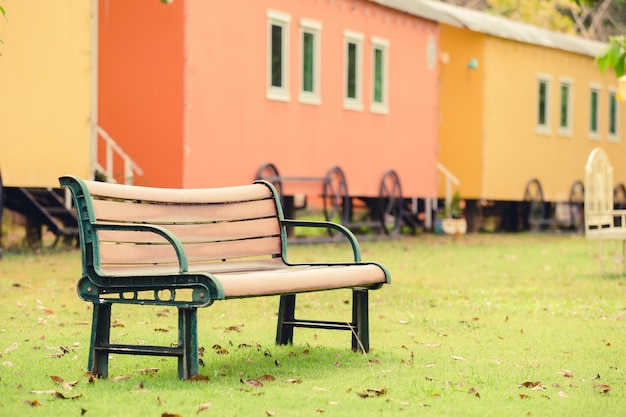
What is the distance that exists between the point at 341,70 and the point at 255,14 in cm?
262

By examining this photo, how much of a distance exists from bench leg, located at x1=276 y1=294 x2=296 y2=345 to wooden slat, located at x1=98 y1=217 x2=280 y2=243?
1.27 ft

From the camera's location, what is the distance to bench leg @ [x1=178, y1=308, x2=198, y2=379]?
538 cm

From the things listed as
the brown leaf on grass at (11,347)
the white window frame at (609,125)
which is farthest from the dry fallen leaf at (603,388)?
the white window frame at (609,125)

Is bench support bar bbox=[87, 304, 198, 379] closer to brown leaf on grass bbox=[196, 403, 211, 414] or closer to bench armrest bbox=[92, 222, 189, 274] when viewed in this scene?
bench armrest bbox=[92, 222, 189, 274]

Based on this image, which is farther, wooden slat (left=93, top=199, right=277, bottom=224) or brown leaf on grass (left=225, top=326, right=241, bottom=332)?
brown leaf on grass (left=225, top=326, right=241, bottom=332)

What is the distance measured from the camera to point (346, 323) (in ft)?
21.9

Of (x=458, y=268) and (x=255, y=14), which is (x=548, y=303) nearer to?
(x=458, y=268)

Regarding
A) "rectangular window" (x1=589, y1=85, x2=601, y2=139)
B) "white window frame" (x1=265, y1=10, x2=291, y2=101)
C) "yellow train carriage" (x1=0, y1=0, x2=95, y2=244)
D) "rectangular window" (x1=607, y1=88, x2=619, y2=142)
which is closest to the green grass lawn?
"yellow train carriage" (x1=0, y1=0, x2=95, y2=244)

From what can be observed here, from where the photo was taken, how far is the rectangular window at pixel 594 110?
2781 centimetres

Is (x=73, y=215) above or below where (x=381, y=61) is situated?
below

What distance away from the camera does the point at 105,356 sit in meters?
5.66

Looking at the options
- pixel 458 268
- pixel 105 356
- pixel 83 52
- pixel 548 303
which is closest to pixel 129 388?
pixel 105 356

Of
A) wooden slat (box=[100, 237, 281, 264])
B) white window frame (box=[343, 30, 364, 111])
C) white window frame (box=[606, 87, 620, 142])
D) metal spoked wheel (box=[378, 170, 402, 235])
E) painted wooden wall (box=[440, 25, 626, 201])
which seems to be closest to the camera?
wooden slat (box=[100, 237, 281, 264])

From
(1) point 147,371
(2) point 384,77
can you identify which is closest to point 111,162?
(2) point 384,77
